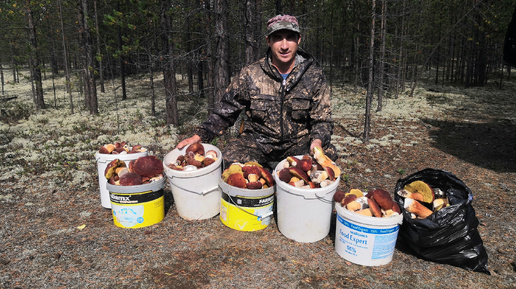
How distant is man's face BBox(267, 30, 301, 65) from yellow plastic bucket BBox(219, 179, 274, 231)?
1.70 meters

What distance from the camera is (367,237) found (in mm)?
2963

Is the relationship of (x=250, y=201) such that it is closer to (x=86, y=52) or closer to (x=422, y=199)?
(x=422, y=199)

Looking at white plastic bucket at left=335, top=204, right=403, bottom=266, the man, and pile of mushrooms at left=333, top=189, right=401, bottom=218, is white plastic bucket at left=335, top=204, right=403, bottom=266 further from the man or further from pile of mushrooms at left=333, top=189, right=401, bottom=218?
the man

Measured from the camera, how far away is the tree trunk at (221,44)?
21.8 ft

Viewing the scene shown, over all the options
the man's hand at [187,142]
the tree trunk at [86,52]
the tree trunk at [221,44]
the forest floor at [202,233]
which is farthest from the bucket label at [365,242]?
the tree trunk at [86,52]

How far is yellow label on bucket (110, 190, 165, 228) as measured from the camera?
3.61 metres

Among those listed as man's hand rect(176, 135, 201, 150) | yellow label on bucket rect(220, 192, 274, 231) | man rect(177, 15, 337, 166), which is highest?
man rect(177, 15, 337, 166)

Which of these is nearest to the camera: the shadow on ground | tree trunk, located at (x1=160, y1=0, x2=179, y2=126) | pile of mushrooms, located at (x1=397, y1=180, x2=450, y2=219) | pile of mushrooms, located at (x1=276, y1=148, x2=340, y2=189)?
pile of mushrooms, located at (x1=397, y1=180, x2=450, y2=219)

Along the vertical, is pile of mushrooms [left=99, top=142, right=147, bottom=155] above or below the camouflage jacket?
below

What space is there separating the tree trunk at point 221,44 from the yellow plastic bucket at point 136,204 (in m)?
3.83

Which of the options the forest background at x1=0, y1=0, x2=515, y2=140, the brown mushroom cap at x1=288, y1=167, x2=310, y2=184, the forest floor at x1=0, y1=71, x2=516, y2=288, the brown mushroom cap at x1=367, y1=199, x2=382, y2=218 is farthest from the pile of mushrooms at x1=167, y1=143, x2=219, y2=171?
the forest background at x1=0, y1=0, x2=515, y2=140

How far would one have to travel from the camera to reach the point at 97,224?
13.0 feet

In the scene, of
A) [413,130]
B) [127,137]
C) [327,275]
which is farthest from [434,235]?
[127,137]

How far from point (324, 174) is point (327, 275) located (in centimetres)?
100
